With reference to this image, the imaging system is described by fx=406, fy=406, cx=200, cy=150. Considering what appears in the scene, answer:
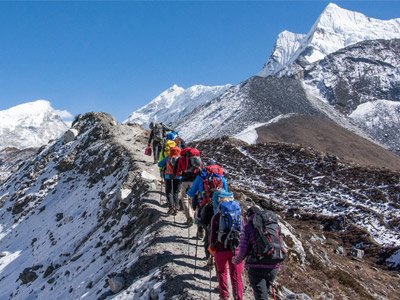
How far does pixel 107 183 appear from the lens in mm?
24844

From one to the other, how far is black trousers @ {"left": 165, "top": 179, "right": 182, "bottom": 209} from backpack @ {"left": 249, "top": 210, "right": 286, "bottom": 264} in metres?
6.25

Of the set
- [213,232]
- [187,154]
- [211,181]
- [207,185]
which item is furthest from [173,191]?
[213,232]

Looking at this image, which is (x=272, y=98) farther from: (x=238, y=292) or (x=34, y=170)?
(x=238, y=292)

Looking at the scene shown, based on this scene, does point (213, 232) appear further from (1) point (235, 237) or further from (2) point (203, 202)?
(2) point (203, 202)

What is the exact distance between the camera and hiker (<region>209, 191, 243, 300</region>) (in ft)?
31.9

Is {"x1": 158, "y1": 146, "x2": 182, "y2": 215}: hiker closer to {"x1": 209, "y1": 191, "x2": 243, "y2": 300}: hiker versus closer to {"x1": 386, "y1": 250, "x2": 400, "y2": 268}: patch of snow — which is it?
{"x1": 209, "y1": 191, "x2": 243, "y2": 300}: hiker

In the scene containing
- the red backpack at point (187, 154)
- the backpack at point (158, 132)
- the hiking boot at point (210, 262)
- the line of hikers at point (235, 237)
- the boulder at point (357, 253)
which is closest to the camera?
the line of hikers at point (235, 237)

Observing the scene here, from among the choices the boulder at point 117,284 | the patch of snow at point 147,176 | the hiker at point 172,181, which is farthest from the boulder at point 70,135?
the boulder at point 117,284

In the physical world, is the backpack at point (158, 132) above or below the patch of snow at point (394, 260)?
above

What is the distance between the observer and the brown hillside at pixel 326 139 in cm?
10375

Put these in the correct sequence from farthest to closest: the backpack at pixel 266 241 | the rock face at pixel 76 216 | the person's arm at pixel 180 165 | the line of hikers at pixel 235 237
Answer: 1. the rock face at pixel 76 216
2. the person's arm at pixel 180 165
3. the line of hikers at pixel 235 237
4. the backpack at pixel 266 241

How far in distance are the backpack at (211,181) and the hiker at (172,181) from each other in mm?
2965

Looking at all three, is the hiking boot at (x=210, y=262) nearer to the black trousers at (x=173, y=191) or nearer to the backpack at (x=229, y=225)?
the backpack at (x=229, y=225)

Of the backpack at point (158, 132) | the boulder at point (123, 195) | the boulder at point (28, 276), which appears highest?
the backpack at point (158, 132)
